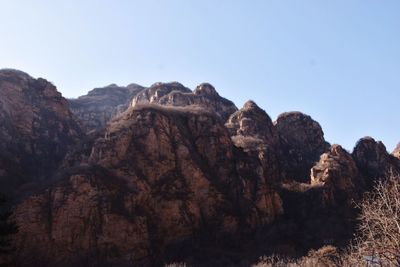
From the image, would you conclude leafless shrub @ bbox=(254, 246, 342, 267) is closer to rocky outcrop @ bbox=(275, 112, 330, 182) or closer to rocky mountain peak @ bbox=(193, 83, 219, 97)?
rocky outcrop @ bbox=(275, 112, 330, 182)

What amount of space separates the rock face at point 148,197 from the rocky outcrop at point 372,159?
85.4 ft

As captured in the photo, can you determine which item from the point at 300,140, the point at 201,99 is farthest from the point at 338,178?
the point at 201,99

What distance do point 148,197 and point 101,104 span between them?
86.9m

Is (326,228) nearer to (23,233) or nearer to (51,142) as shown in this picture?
(23,233)

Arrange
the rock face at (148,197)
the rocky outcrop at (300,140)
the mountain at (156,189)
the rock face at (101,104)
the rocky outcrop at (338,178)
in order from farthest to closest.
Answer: the rock face at (101,104) < the rocky outcrop at (300,140) < the rocky outcrop at (338,178) < the mountain at (156,189) < the rock face at (148,197)

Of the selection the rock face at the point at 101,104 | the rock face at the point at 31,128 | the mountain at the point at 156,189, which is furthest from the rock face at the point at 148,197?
the rock face at the point at 101,104

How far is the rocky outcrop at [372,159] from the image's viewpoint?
88812mm

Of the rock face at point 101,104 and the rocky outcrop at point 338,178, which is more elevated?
the rock face at point 101,104

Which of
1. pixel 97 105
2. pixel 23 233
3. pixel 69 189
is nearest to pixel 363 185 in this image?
pixel 69 189

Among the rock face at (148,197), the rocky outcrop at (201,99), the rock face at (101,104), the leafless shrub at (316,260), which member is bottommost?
the leafless shrub at (316,260)

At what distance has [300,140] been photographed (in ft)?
342

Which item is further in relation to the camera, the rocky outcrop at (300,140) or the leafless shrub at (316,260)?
the rocky outcrop at (300,140)

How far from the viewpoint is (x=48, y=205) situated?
5603 centimetres

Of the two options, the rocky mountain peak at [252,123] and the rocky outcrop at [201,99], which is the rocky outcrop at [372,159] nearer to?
the rocky mountain peak at [252,123]
